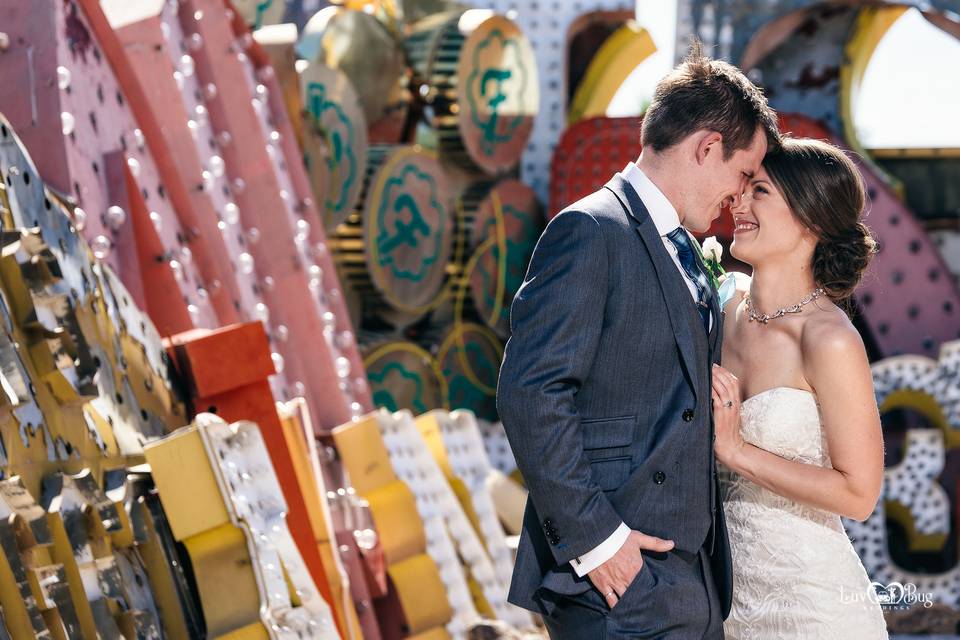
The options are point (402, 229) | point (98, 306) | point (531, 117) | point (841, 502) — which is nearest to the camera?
point (841, 502)

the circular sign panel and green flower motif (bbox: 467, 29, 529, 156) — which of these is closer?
the circular sign panel

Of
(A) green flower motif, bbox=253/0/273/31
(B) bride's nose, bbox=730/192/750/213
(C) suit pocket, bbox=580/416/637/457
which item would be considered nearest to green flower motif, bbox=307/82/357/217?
(A) green flower motif, bbox=253/0/273/31

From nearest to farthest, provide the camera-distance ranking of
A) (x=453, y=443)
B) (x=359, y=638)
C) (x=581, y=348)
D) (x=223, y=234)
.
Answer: (x=581, y=348), (x=359, y=638), (x=223, y=234), (x=453, y=443)

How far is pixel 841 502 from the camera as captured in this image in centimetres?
297

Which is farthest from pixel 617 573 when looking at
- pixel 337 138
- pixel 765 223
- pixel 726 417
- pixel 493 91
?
pixel 493 91

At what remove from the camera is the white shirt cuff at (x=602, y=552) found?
8.21 ft

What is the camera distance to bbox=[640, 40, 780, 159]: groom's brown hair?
2.70 metres

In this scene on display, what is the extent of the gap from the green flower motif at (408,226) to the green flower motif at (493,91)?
29.0 inches

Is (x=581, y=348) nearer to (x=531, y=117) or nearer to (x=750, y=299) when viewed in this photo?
(x=750, y=299)

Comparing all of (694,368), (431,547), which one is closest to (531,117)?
(431,547)

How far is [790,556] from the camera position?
10.4ft

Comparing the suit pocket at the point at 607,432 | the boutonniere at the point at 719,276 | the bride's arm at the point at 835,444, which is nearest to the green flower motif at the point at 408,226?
the boutonniere at the point at 719,276

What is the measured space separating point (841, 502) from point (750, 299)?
58cm

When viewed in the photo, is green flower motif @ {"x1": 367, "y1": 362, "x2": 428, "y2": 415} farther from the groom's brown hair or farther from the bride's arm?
the groom's brown hair
